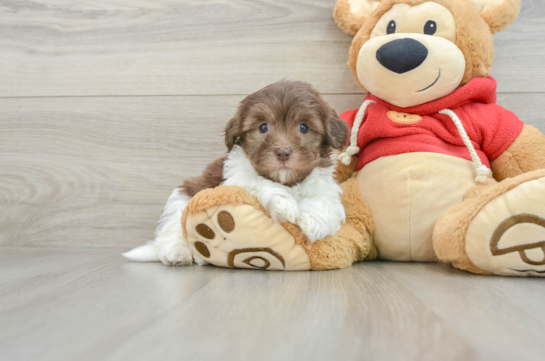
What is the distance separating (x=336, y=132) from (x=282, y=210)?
337 millimetres

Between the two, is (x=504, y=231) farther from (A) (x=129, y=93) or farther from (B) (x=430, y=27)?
(A) (x=129, y=93)

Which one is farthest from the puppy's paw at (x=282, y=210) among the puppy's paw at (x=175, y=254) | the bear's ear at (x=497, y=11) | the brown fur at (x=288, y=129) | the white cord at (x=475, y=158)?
the bear's ear at (x=497, y=11)

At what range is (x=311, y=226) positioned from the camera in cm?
121

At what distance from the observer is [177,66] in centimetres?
189

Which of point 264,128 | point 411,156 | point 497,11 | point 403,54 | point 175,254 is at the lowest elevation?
point 175,254

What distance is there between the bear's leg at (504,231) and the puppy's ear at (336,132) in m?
0.42

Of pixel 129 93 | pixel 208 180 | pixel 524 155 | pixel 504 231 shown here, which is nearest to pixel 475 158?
pixel 524 155

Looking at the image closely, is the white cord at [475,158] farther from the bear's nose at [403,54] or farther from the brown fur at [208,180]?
the brown fur at [208,180]

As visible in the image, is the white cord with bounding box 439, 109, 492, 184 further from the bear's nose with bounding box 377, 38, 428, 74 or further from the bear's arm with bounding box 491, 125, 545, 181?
the bear's nose with bounding box 377, 38, 428, 74

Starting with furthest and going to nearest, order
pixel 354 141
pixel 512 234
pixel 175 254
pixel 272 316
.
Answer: pixel 354 141 < pixel 175 254 < pixel 512 234 < pixel 272 316

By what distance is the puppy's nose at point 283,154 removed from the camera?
1.22m

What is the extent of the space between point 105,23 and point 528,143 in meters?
1.83

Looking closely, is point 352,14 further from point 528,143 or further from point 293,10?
point 528,143

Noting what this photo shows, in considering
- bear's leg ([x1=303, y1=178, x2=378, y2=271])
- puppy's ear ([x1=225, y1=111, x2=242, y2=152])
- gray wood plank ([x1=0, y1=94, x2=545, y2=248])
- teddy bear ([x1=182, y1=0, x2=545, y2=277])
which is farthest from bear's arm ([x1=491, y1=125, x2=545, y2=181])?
gray wood plank ([x1=0, y1=94, x2=545, y2=248])
